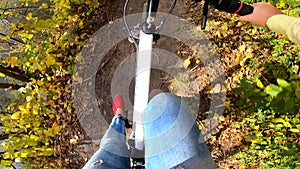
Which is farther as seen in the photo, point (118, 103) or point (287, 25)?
point (118, 103)

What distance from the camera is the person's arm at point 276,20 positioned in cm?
100

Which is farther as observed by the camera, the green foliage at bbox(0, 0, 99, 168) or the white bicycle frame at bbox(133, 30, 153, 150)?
the green foliage at bbox(0, 0, 99, 168)

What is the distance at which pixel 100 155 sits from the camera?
4.82ft

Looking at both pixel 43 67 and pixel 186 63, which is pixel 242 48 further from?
pixel 43 67

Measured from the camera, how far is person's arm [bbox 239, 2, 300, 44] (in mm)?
995

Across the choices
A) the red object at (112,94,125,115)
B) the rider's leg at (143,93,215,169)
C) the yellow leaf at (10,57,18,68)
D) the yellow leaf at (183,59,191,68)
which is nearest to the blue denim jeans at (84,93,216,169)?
the rider's leg at (143,93,215,169)

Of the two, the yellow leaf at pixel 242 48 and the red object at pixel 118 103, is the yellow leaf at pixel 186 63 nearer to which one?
the yellow leaf at pixel 242 48

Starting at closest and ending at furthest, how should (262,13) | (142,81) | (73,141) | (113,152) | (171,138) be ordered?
1. (262,13)
2. (171,138)
3. (113,152)
4. (142,81)
5. (73,141)

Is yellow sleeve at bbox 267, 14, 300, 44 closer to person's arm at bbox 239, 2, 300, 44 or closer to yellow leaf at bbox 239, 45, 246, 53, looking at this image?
person's arm at bbox 239, 2, 300, 44

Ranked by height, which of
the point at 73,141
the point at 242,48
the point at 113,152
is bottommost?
the point at 113,152

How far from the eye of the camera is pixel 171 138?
136 centimetres

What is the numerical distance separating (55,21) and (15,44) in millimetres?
305

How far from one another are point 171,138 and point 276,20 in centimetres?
58

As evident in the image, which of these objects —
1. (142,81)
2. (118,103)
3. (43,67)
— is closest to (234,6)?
(142,81)
